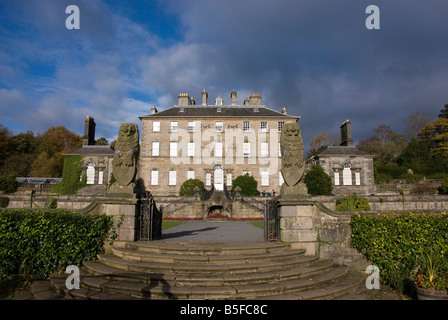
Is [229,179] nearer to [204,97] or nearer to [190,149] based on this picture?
[190,149]

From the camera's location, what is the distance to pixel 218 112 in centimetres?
3856

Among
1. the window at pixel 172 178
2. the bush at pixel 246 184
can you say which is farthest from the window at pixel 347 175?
the window at pixel 172 178

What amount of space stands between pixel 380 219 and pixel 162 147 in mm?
33595

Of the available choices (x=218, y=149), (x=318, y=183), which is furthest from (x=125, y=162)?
(x=218, y=149)

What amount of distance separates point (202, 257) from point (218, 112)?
33.6 m

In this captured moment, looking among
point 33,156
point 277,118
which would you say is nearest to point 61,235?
point 277,118

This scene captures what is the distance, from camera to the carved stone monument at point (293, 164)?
7777 millimetres

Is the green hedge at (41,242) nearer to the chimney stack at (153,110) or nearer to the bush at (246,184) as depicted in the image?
the bush at (246,184)

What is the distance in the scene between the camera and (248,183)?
33.3 m

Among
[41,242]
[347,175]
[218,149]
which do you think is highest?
[218,149]

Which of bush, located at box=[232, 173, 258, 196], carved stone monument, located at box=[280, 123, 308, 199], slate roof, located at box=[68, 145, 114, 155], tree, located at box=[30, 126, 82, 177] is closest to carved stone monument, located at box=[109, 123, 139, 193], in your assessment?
carved stone monument, located at box=[280, 123, 308, 199]

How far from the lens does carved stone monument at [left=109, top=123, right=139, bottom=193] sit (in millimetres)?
8023

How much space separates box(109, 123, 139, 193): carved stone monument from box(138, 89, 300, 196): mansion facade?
2892 centimetres
